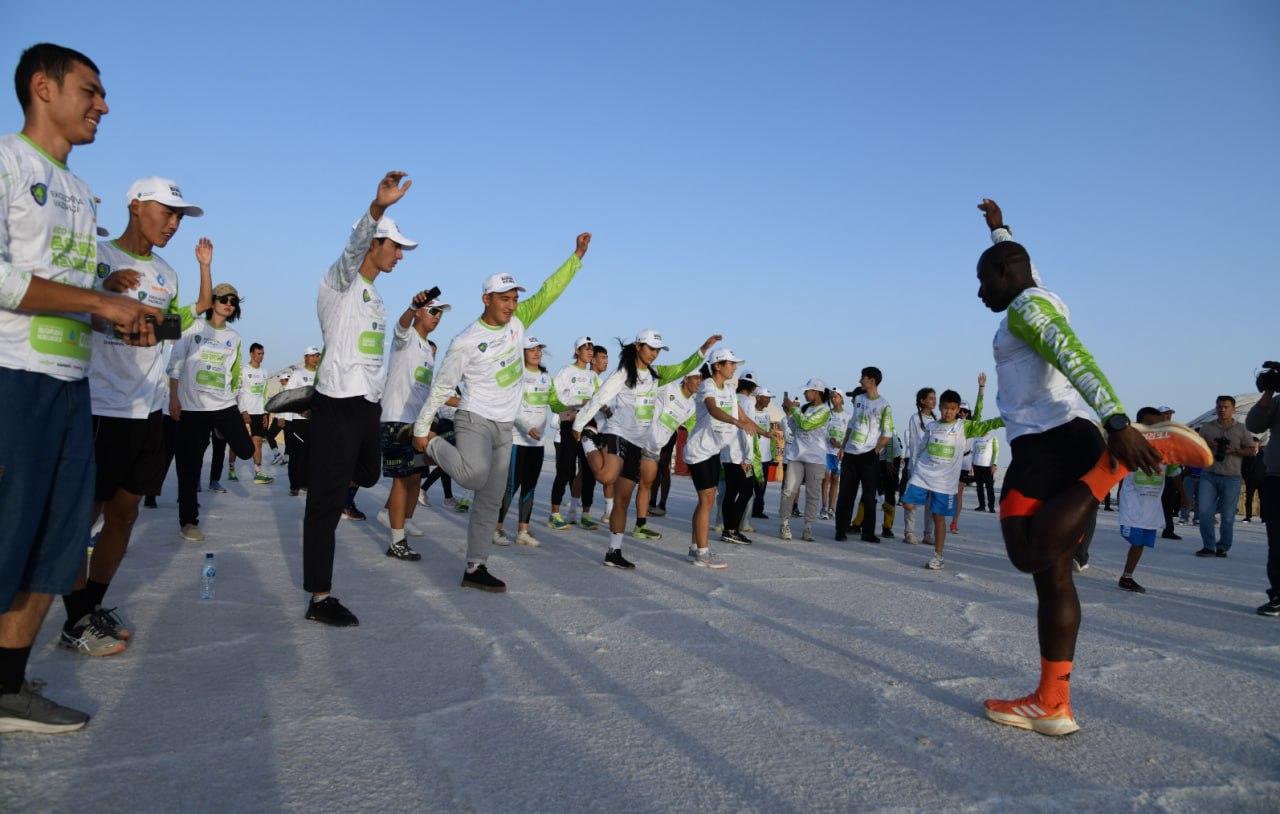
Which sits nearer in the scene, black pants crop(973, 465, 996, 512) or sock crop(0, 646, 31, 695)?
sock crop(0, 646, 31, 695)

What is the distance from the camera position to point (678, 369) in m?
7.93

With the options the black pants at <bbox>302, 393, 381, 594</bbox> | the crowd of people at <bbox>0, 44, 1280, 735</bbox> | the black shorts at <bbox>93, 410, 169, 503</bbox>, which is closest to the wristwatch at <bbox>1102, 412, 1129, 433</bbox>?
the crowd of people at <bbox>0, 44, 1280, 735</bbox>

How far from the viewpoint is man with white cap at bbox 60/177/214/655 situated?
11.7 ft

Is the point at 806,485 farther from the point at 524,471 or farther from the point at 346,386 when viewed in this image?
the point at 346,386

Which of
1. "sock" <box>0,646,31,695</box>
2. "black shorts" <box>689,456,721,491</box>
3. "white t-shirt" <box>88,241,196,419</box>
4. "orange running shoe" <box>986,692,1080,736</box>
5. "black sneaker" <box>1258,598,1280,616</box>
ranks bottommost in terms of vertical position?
"sock" <box>0,646,31,695</box>

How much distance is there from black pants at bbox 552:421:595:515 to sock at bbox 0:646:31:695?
643 centimetres

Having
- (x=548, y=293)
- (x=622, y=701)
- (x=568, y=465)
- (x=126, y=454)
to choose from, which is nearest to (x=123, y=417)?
(x=126, y=454)

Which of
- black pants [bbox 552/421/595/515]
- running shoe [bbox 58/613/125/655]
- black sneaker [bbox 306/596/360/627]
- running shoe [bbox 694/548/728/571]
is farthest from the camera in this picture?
black pants [bbox 552/421/595/515]

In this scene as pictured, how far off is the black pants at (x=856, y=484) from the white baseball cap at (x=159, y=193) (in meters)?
8.08

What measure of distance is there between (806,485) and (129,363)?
27.2 feet

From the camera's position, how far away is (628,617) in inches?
189

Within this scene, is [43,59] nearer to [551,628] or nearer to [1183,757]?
[551,628]

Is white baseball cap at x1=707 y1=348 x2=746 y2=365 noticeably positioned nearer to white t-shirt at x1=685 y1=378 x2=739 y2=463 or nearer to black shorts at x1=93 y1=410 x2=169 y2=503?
white t-shirt at x1=685 y1=378 x2=739 y2=463

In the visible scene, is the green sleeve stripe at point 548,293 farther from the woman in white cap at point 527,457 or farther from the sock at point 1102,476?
the sock at point 1102,476
